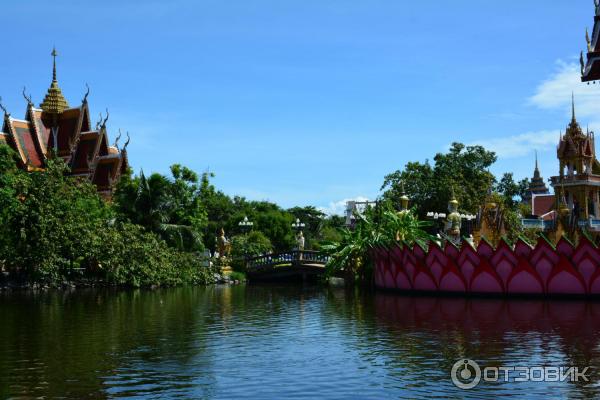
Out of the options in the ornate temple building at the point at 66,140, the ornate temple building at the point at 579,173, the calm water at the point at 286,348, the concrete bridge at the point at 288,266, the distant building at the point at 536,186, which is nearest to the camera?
the calm water at the point at 286,348

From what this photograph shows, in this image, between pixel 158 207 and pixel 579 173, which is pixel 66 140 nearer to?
pixel 158 207

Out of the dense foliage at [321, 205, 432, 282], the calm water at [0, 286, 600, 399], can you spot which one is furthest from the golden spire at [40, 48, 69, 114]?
the calm water at [0, 286, 600, 399]

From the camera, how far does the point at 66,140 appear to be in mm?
60156

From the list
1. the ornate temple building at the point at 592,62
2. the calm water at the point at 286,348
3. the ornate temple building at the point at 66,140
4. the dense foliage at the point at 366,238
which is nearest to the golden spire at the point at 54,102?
the ornate temple building at the point at 66,140

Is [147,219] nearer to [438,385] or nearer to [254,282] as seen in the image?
[254,282]

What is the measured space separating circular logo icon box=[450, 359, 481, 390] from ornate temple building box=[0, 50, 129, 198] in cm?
4691

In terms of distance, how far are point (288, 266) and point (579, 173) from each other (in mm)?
26677

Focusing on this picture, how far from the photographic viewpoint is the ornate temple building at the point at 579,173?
6256 centimetres

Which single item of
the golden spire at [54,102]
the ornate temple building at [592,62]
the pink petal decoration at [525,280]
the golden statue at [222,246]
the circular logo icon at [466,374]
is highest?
the golden spire at [54,102]

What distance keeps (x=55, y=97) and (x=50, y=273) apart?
28.4m

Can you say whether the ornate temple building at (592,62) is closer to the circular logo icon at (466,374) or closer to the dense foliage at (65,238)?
the circular logo icon at (466,374)

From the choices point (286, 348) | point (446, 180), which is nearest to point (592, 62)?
point (286, 348)

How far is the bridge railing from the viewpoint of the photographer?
48406 mm

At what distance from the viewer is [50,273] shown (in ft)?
118
